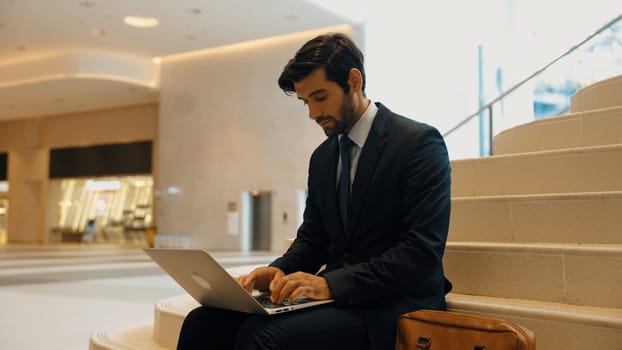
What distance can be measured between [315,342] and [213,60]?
18.1m

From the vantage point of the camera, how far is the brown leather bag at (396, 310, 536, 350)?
5.57 feet

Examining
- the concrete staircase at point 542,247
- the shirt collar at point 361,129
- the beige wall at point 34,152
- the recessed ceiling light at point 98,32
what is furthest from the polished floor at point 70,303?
the beige wall at point 34,152

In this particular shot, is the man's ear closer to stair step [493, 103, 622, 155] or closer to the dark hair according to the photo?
the dark hair

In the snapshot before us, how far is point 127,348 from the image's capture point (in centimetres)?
318

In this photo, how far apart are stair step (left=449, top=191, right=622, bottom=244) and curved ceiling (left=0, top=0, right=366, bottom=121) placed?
12198 mm

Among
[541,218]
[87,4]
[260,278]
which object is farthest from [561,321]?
[87,4]

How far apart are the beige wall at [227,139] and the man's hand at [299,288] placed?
49.2ft

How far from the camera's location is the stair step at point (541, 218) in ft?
8.86

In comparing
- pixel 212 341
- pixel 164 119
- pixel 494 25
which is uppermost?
pixel 494 25

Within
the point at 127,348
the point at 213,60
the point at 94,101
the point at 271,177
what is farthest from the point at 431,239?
the point at 94,101

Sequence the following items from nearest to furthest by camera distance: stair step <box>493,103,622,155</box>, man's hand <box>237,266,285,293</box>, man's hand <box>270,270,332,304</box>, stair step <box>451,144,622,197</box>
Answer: man's hand <box>270,270,332,304</box> < man's hand <box>237,266,285,293</box> < stair step <box>451,144,622,197</box> < stair step <box>493,103,622,155</box>

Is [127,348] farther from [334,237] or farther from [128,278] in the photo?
[128,278]

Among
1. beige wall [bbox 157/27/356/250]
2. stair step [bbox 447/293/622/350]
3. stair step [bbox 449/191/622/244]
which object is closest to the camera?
stair step [bbox 447/293/622/350]

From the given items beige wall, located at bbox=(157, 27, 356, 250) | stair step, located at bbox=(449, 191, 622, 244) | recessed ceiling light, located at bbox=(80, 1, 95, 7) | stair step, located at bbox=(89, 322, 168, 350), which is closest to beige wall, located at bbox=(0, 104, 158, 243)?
beige wall, located at bbox=(157, 27, 356, 250)
